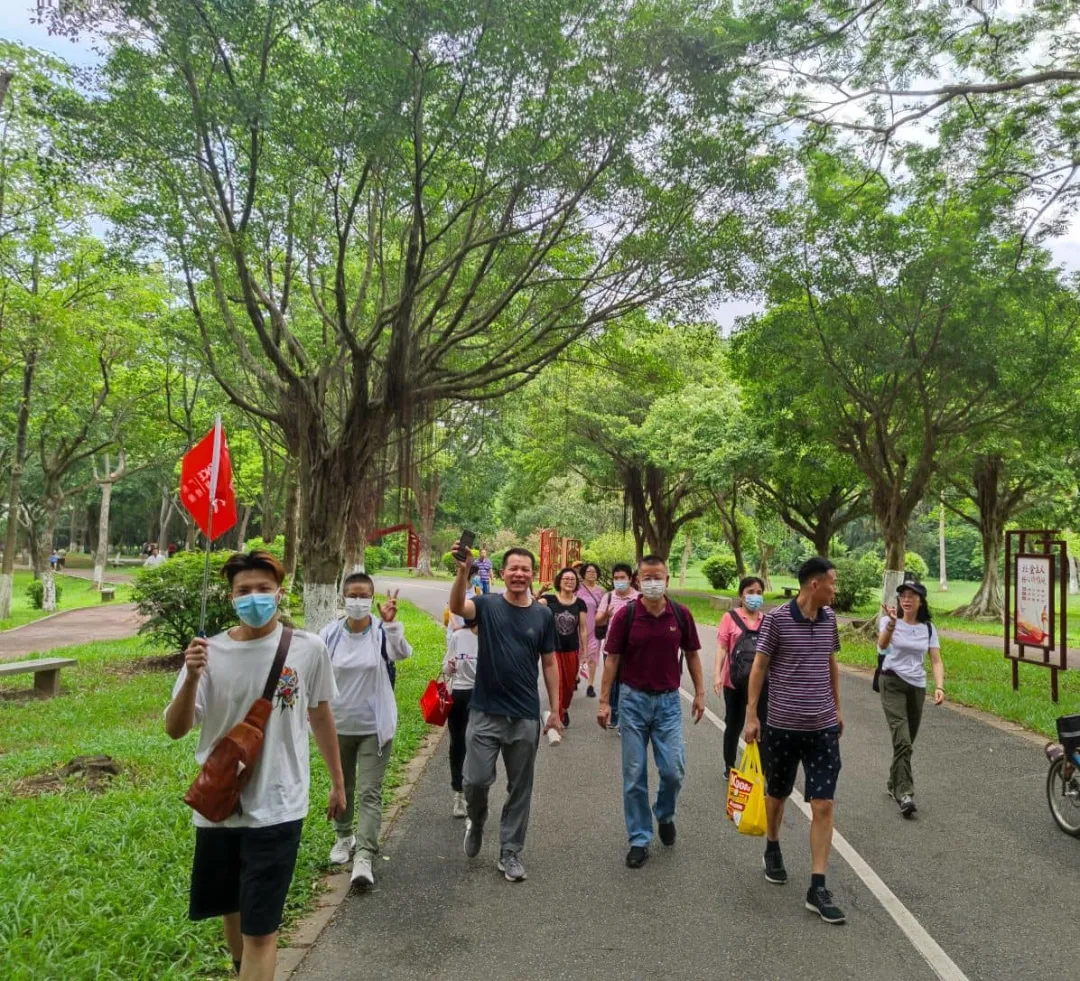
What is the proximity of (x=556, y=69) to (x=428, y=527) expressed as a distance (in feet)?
128

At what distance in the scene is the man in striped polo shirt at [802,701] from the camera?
4.39m

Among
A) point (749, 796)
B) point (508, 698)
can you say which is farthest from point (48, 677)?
point (749, 796)

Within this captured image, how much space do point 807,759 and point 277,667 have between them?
2.85m

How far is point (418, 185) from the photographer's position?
9273mm

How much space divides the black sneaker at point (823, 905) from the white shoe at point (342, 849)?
2.49 meters

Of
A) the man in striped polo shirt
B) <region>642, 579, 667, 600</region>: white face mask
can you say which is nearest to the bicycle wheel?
the man in striped polo shirt

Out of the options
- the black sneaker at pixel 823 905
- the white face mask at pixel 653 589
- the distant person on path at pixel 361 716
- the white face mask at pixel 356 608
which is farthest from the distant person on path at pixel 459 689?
the black sneaker at pixel 823 905

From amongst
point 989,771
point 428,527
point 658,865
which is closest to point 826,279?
point 989,771

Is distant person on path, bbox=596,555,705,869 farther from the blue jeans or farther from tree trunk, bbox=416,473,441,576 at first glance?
tree trunk, bbox=416,473,441,576

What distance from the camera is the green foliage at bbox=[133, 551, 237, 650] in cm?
1280

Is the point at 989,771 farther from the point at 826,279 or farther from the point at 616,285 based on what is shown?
the point at 826,279

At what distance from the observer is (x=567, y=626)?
830 cm

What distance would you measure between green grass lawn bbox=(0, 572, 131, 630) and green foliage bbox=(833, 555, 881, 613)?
20462 mm

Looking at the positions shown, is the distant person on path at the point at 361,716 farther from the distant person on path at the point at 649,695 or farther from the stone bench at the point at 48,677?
the stone bench at the point at 48,677
